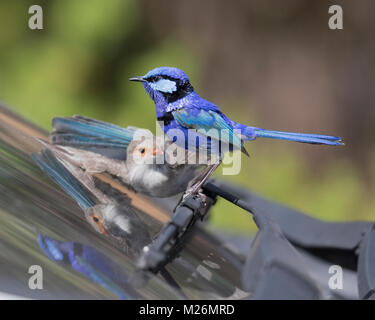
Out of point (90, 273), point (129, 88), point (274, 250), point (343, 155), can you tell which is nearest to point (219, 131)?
point (274, 250)

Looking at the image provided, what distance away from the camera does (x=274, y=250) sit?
1.19 metres

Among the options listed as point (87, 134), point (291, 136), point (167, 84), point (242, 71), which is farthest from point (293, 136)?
point (242, 71)

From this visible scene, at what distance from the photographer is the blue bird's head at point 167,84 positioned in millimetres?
1679

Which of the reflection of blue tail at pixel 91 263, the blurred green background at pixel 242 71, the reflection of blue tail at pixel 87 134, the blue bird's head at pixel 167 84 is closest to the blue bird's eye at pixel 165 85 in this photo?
the blue bird's head at pixel 167 84

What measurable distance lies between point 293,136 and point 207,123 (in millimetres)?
281

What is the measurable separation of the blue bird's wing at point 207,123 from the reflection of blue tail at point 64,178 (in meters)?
0.40

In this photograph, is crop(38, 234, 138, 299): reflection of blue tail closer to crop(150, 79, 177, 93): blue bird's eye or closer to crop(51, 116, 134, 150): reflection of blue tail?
crop(51, 116, 134, 150): reflection of blue tail

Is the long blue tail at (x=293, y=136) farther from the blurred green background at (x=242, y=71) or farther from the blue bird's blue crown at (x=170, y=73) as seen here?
the blurred green background at (x=242, y=71)

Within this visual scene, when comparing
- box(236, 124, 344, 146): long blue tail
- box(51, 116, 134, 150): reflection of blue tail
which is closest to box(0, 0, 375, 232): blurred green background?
box(236, 124, 344, 146): long blue tail

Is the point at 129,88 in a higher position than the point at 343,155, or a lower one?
higher

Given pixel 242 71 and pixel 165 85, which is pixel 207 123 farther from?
pixel 242 71

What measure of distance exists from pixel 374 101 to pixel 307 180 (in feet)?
3.06

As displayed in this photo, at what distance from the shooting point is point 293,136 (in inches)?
68.1

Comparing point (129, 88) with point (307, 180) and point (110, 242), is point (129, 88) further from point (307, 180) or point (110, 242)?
point (110, 242)
